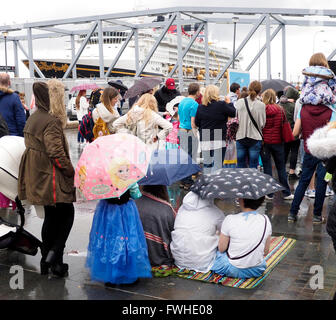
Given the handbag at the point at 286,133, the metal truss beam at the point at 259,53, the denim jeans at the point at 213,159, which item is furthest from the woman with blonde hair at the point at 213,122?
the metal truss beam at the point at 259,53

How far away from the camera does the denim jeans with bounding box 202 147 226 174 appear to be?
24.0 feet

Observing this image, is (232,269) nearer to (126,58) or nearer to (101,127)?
(101,127)

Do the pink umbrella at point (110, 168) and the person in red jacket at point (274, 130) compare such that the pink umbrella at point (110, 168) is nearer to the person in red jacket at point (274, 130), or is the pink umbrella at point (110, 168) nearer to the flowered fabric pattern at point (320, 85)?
the flowered fabric pattern at point (320, 85)

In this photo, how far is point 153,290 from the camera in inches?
148

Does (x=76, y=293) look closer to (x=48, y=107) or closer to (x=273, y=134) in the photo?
(x=48, y=107)

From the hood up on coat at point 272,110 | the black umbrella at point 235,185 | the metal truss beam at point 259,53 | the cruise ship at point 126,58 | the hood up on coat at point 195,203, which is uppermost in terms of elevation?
the cruise ship at point 126,58

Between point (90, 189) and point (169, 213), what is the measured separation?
3.33 ft

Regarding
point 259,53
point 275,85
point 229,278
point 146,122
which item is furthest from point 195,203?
point 259,53

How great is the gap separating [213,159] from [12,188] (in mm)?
3903

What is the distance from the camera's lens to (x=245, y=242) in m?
3.81

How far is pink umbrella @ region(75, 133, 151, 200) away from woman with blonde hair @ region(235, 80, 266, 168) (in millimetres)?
3398

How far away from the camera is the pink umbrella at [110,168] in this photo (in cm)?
353

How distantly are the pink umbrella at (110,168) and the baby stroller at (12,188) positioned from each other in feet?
2.92

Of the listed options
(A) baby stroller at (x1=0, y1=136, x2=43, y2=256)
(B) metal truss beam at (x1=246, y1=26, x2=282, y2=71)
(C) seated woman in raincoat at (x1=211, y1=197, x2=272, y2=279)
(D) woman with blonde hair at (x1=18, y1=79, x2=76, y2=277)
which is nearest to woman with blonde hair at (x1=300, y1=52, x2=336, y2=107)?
(C) seated woman in raincoat at (x1=211, y1=197, x2=272, y2=279)
